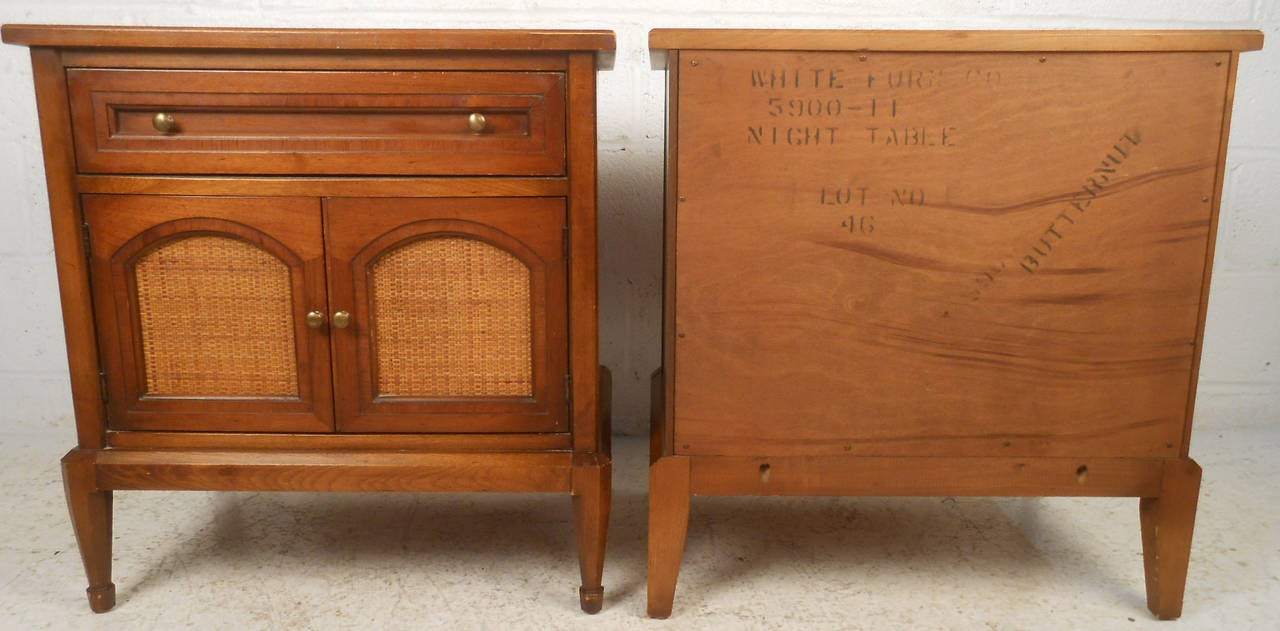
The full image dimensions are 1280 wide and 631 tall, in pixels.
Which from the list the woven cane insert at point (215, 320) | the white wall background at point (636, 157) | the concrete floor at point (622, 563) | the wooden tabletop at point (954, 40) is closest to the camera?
the wooden tabletop at point (954, 40)

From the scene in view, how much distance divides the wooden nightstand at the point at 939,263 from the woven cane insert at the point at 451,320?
231mm

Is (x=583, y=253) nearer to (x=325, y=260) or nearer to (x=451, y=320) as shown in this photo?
(x=451, y=320)

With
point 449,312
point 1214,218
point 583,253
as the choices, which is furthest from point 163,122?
point 1214,218

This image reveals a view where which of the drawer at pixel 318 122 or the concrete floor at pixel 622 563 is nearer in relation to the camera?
the drawer at pixel 318 122

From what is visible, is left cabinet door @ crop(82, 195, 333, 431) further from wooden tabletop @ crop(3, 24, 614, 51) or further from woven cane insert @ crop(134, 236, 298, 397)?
wooden tabletop @ crop(3, 24, 614, 51)

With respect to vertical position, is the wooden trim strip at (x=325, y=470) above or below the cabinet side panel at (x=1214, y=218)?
below

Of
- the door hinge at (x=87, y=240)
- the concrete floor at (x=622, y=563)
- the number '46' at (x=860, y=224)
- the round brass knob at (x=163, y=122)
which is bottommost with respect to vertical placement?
the concrete floor at (x=622, y=563)

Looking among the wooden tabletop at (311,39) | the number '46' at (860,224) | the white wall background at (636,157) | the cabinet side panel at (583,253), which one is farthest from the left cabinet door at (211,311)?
the white wall background at (636,157)

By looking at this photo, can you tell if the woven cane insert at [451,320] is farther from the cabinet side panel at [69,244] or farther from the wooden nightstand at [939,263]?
the cabinet side panel at [69,244]

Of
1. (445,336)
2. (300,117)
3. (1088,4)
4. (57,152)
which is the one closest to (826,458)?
(445,336)

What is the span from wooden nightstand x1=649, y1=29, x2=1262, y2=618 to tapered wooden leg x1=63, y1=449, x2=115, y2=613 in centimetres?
85

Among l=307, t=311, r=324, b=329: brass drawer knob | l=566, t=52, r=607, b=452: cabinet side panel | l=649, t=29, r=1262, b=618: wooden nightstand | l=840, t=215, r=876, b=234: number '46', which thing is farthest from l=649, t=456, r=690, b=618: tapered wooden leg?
l=307, t=311, r=324, b=329: brass drawer knob

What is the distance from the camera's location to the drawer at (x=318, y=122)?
1327 mm

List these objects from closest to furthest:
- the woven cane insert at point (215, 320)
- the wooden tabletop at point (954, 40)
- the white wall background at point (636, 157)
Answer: the wooden tabletop at point (954, 40) < the woven cane insert at point (215, 320) < the white wall background at point (636, 157)
